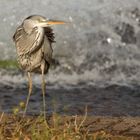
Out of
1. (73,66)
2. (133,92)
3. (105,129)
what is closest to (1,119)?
(105,129)

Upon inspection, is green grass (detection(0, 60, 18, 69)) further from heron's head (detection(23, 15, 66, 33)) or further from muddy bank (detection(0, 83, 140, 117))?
heron's head (detection(23, 15, 66, 33))

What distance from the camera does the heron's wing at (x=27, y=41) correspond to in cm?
692

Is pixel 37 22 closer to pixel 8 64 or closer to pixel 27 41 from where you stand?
pixel 27 41

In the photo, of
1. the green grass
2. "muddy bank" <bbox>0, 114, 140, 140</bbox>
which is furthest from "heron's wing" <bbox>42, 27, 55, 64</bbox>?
the green grass

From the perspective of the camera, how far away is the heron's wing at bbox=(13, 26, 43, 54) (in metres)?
6.92

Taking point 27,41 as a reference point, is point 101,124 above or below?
below

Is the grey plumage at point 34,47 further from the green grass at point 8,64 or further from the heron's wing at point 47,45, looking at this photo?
the green grass at point 8,64

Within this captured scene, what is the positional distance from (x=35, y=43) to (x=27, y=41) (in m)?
0.11

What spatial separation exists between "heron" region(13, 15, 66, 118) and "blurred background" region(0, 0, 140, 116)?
153 centimetres

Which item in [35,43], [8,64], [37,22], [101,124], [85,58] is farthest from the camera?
[85,58]

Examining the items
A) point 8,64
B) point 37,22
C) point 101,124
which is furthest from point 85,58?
point 101,124

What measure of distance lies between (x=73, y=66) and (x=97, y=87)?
120 cm

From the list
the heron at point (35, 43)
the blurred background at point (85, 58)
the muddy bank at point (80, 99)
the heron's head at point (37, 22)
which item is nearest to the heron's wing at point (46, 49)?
the heron at point (35, 43)

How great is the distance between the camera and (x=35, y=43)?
277 inches
